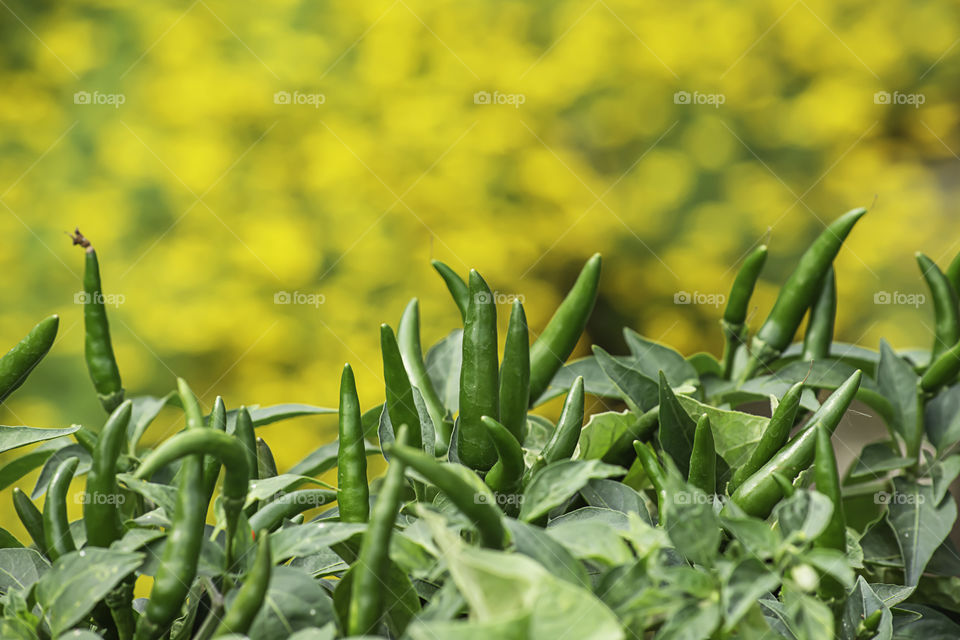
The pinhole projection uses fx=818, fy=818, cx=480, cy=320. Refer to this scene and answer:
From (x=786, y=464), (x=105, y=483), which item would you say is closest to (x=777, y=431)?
(x=786, y=464)

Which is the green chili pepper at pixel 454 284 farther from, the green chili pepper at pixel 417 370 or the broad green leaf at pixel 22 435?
the broad green leaf at pixel 22 435

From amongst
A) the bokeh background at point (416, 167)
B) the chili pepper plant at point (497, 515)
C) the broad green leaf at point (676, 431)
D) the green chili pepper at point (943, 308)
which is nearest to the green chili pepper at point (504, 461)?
the chili pepper plant at point (497, 515)

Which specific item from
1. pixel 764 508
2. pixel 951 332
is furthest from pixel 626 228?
pixel 764 508

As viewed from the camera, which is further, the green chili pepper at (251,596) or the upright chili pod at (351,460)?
the upright chili pod at (351,460)

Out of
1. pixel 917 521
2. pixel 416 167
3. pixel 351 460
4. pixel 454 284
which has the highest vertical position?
pixel 416 167

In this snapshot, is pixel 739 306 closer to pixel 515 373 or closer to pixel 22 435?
pixel 515 373

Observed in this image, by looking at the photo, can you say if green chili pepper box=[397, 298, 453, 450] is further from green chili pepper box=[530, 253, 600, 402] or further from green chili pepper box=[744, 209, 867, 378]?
green chili pepper box=[744, 209, 867, 378]

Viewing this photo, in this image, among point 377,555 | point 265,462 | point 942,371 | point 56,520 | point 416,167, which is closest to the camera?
point 377,555
